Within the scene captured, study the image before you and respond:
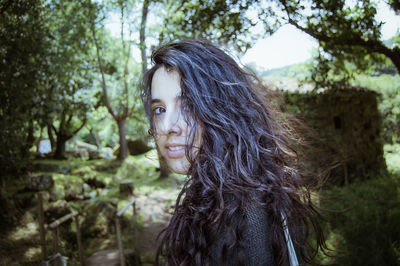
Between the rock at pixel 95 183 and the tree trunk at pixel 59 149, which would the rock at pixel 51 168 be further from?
the tree trunk at pixel 59 149

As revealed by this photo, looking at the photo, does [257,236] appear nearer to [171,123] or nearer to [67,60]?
[171,123]

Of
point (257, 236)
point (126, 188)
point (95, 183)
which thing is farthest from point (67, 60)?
point (257, 236)

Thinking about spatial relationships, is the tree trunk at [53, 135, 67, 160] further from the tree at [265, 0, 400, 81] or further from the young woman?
the young woman

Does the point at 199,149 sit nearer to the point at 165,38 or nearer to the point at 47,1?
the point at 47,1

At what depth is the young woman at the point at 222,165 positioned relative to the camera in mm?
964

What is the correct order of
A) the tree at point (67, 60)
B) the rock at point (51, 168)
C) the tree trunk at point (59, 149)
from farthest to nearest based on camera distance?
the tree trunk at point (59, 149)
the rock at point (51, 168)
the tree at point (67, 60)

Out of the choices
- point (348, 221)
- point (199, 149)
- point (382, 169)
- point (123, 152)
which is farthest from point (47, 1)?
point (123, 152)

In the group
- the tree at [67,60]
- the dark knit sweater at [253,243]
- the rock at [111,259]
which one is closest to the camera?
the dark knit sweater at [253,243]

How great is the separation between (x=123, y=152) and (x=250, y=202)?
51.3 ft

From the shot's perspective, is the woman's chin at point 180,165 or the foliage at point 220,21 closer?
the woman's chin at point 180,165

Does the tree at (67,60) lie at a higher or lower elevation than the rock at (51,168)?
higher

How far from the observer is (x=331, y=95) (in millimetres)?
4699

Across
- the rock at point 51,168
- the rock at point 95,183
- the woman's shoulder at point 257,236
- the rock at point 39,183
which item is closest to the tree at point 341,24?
the woman's shoulder at point 257,236

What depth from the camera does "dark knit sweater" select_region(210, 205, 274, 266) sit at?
3.09 feet
